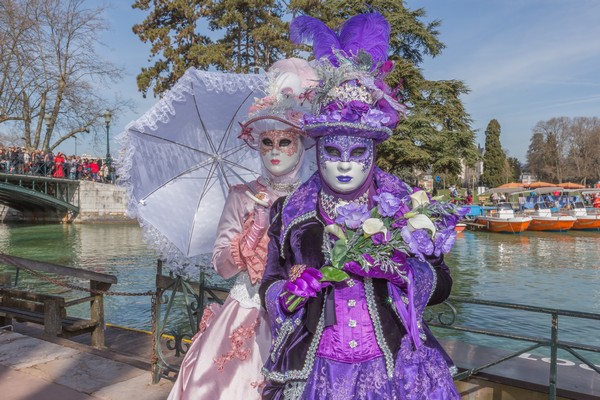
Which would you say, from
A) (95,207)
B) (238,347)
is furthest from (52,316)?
(95,207)

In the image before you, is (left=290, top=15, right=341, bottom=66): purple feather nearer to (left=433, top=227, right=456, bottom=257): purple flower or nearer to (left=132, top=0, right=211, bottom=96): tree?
(left=433, top=227, right=456, bottom=257): purple flower

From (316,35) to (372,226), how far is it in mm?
977

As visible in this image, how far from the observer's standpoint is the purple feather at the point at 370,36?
2.02 m

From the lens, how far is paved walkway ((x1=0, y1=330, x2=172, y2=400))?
132 inches

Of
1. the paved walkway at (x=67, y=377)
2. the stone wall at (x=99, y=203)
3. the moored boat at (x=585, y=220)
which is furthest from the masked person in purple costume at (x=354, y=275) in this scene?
the stone wall at (x=99, y=203)

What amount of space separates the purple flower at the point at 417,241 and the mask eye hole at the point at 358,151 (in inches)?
15.2

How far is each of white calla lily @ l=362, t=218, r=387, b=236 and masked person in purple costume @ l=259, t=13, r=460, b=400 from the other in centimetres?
4

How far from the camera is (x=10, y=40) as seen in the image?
2239 cm

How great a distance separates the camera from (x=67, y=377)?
3.70m

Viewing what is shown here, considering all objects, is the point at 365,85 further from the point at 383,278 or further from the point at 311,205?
the point at 383,278

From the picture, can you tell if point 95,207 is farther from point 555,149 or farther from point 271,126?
point 555,149

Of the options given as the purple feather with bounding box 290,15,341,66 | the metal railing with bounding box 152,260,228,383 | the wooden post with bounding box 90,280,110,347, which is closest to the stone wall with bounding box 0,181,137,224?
the wooden post with bounding box 90,280,110,347

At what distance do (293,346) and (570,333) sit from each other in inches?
334

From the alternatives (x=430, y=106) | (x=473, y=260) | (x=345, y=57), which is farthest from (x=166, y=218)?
(x=430, y=106)
